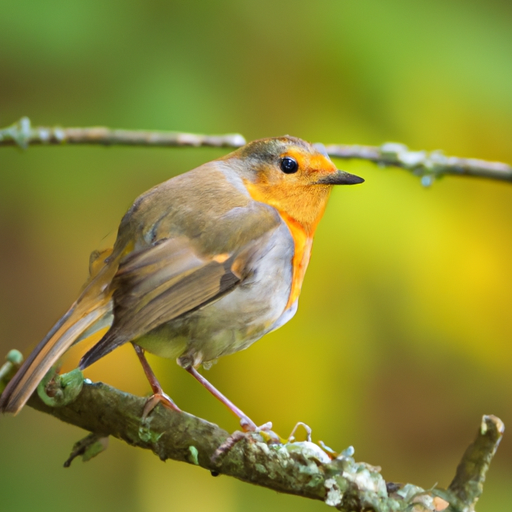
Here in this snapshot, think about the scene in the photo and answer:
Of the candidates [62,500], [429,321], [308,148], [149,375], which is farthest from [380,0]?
[62,500]

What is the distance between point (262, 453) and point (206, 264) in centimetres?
41

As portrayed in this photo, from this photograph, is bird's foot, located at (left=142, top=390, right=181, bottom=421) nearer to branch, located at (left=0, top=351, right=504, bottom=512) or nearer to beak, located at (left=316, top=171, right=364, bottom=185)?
branch, located at (left=0, top=351, right=504, bottom=512)

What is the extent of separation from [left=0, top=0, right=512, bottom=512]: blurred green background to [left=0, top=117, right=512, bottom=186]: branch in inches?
25.0

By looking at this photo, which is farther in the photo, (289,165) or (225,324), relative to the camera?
(289,165)

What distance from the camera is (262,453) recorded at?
147 cm

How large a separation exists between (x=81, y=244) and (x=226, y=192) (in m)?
1.07

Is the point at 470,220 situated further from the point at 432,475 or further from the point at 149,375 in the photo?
the point at 149,375

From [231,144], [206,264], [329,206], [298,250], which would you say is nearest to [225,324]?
A: [206,264]

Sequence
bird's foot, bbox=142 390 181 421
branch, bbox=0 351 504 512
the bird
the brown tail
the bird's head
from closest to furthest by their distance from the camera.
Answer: the brown tail, branch, bbox=0 351 504 512, the bird, bird's foot, bbox=142 390 181 421, the bird's head

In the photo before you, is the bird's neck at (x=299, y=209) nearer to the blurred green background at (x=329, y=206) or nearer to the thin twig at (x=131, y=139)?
the thin twig at (x=131, y=139)

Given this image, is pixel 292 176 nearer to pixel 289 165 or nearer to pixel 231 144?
pixel 289 165

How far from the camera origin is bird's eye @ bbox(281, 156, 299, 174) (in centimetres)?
175

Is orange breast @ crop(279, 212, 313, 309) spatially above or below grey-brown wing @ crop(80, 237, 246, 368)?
above

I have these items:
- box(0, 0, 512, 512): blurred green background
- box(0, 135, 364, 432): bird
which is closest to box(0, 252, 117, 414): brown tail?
box(0, 135, 364, 432): bird
